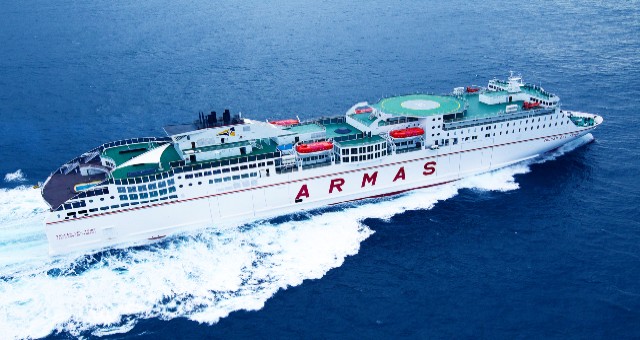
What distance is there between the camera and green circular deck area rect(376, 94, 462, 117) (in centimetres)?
6100

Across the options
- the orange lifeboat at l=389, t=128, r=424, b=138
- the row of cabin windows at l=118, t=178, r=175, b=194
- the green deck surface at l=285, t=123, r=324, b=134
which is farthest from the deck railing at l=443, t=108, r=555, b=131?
the row of cabin windows at l=118, t=178, r=175, b=194

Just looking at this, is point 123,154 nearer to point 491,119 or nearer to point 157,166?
point 157,166

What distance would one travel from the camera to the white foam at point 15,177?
61.0 m

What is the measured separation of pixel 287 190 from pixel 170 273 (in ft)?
51.0

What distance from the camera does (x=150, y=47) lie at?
117188 millimetres

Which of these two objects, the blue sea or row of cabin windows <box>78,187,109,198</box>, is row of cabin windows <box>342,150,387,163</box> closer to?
the blue sea

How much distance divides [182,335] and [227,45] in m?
89.3

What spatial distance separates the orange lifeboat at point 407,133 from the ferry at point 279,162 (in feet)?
0.48

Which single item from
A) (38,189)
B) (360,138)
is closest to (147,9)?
(38,189)

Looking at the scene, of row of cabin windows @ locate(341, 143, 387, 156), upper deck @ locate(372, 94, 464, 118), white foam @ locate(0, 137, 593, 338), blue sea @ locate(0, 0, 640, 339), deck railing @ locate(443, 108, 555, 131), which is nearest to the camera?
blue sea @ locate(0, 0, 640, 339)

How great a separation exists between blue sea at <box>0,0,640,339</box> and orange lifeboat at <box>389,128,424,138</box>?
7.26 metres

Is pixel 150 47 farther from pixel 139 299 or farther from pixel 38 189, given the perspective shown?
pixel 139 299

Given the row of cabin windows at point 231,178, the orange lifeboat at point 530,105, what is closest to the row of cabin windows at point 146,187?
the row of cabin windows at point 231,178

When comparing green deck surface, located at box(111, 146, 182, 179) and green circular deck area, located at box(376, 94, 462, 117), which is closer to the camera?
green deck surface, located at box(111, 146, 182, 179)
